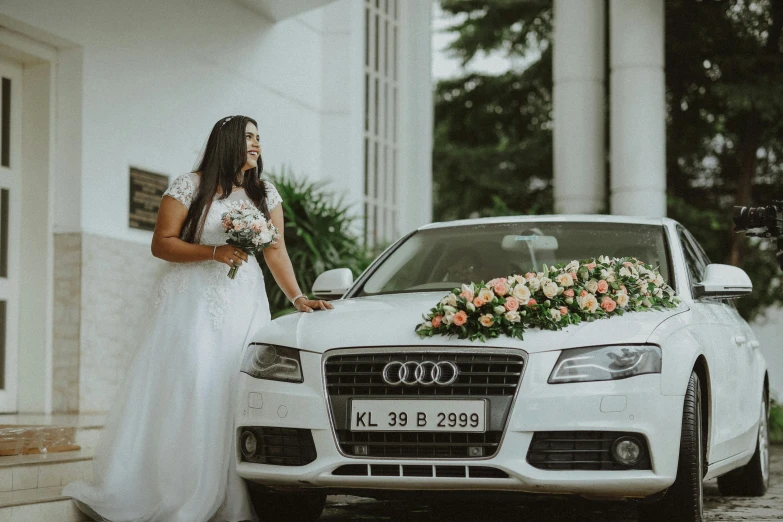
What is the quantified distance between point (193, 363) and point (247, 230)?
690 millimetres

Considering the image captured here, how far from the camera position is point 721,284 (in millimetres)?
6082

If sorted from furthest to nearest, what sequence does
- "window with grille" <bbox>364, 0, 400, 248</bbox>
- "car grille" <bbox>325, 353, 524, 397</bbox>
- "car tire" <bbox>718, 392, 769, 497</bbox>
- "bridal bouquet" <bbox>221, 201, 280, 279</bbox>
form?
"window with grille" <bbox>364, 0, 400, 248</bbox>, "car tire" <bbox>718, 392, 769, 497</bbox>, "bridal bouquet" <bbox>221, 201, 280, 279</bbox>, "car grille" <bbox>325, 353, 524, 397</bbox>

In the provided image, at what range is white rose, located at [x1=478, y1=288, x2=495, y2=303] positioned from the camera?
5232 millimetres

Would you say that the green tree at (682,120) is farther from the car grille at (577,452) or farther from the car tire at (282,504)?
the car grille at (577,452)

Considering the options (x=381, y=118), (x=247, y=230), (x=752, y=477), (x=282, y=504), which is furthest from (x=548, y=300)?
(x=381, y=118)

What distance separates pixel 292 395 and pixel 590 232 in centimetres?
217

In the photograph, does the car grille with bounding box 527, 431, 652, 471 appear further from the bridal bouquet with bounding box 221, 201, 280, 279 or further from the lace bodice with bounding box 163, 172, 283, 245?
the lace bodice with bounding box 163, 172, 283, 245

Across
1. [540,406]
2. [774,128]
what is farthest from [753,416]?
[774,128]

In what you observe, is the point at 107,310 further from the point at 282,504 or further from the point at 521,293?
the point at 521,293

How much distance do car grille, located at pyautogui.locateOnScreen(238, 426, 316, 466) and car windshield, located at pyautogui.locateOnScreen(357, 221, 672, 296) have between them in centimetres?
141

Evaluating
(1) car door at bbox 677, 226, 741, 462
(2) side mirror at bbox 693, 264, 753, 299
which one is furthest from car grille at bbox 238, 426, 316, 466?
(2) side mirror at bbox 693, 264, 753, 299

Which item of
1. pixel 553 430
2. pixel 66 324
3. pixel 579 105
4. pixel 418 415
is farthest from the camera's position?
pixel 579 105

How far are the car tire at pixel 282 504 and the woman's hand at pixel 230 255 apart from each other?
3.41 feet

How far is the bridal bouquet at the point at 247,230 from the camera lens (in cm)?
584
